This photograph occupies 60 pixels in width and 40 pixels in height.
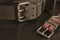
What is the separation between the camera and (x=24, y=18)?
2.04 feet

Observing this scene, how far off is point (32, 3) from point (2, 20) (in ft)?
0.41

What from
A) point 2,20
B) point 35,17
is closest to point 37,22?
point 35,17

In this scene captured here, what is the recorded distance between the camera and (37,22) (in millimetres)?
633

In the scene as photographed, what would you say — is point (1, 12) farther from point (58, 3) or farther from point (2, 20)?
point (58, 3)

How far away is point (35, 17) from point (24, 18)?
4cm

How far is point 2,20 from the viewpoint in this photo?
2.07 feet

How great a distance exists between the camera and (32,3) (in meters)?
0.61

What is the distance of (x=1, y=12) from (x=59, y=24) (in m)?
0.21

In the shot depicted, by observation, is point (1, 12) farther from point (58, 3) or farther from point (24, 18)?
point (58, 3)

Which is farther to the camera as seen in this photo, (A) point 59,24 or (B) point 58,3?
(B) point 58,3

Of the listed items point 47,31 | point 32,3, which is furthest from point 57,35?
A: point 32,3

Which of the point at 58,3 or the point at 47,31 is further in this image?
the point at 58,3

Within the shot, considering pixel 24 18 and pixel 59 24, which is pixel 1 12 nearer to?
pixel 24 18

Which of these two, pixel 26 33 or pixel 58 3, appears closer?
pixel 26 33
